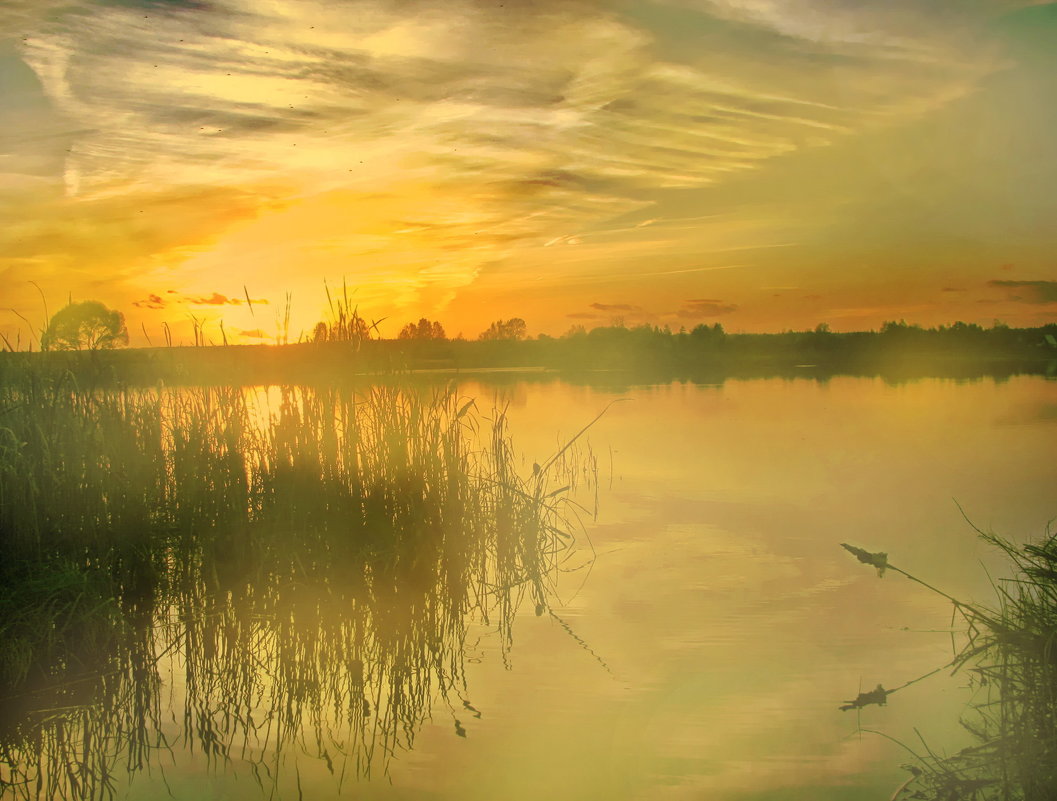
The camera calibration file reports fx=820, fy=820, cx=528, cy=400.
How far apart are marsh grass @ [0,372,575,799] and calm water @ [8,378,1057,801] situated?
0.15m

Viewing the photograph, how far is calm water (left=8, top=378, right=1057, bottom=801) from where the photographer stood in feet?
Result: 10.0

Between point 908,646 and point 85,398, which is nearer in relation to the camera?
point 908,646

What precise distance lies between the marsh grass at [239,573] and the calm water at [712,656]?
0.48ft

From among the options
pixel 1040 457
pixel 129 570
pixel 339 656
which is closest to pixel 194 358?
pixel 129 570

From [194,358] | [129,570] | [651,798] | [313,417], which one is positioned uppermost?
[194,358]

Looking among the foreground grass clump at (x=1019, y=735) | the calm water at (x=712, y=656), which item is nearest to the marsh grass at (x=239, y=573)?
the calm water at (x=712, y=656)

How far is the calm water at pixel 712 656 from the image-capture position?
3.05m

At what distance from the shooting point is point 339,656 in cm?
405

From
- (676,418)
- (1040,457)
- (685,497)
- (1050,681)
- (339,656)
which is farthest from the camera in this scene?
(676,418)

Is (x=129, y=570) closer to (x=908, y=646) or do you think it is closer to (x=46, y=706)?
(x=46, y=706)

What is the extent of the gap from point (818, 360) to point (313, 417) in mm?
39964

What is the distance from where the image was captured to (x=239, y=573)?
4996 mm

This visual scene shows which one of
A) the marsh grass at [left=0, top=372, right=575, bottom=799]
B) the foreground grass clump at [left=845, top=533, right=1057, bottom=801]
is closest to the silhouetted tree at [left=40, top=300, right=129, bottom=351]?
the marsh grass at [left=0, top=372, right=575, bottom=799]

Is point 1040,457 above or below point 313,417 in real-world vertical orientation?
below
